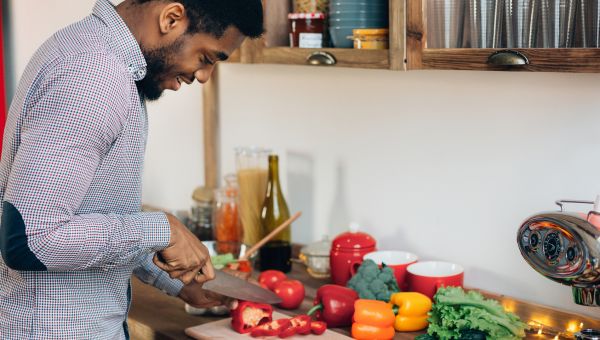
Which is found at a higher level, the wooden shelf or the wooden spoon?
the wooden shelf

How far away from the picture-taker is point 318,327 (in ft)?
6.17

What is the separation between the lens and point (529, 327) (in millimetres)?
1879

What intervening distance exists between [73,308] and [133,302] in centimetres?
67

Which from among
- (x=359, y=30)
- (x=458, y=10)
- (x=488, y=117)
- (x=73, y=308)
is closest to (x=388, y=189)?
(x=488, y=117)

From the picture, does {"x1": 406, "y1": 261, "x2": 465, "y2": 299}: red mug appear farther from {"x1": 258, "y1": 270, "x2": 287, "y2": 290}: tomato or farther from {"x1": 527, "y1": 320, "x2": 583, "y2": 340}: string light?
{"x1": 258, "y1": 270, "x2": 287, "y2": 290}: tomato

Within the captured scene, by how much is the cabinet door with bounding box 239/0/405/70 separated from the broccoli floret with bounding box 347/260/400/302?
46cm

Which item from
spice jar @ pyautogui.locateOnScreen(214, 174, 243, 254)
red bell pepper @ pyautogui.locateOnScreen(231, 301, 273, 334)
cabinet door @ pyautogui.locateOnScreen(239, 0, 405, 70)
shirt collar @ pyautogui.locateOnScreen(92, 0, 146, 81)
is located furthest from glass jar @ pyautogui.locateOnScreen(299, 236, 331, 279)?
shirt collar @ pyautogui.locateOnScreen(92, 0, 146, 81)

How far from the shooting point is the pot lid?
7.12ft

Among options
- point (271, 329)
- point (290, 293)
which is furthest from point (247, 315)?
point (290, 293)

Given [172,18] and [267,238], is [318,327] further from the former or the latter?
[172,18]

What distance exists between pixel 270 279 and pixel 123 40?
88 centimetres

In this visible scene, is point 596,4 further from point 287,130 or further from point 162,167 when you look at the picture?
point 162,167

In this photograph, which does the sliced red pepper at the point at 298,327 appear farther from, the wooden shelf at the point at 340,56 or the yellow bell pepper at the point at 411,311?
the wooden shelf at the point at 340,56

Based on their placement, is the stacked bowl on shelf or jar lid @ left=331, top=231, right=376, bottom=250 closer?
the stacked bowl on shelf
